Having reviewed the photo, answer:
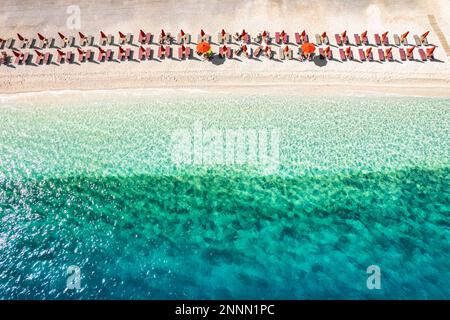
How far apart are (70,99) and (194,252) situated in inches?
645

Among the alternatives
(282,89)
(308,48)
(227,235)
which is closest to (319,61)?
(308,48)

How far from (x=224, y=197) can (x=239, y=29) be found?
53.8 ft

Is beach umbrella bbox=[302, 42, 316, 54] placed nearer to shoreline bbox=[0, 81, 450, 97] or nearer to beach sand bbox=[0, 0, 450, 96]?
beach sand bbox=[0, 0, 450, 96]

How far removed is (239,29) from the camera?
A: 2967 centimetres

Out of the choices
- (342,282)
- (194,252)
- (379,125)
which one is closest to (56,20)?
(194,252)

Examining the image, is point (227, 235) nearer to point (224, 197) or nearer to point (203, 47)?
point (224, 197)

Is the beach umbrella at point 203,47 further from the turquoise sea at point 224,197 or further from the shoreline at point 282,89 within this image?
the turquoise sea at point 224,197

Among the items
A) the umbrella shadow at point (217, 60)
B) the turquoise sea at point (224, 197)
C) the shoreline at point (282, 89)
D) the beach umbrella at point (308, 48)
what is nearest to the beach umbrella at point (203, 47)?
the umbrella shadow at point (217, 60)

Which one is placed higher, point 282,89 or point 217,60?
point 217,60

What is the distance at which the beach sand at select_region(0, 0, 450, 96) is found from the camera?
26812 mm

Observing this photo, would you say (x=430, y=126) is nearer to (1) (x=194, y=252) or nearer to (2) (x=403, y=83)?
(2) (x=403, y=83)


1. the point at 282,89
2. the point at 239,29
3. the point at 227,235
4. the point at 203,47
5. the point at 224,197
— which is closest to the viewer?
the point at 227,235

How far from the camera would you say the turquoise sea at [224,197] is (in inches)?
667

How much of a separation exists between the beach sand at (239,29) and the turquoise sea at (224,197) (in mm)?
1657
